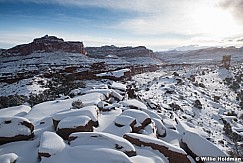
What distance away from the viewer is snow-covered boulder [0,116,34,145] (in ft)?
24.0

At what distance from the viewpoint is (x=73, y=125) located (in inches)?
289

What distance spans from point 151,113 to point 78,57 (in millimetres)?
62076

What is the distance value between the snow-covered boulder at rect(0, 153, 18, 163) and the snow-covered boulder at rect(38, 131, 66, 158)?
0.68 meters

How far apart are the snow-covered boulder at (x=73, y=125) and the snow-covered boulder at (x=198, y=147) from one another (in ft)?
11.3

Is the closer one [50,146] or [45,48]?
[50,146]

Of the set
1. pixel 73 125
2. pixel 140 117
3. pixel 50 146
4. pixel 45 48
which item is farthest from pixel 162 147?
pixel 45 48

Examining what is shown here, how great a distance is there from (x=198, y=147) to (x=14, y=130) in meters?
5.95

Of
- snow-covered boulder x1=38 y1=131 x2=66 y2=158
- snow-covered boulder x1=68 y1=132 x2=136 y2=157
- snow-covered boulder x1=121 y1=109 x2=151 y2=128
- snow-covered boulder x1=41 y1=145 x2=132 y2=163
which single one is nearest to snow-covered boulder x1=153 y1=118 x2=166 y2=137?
snow-covered boulder x1=121 y1=109 x2=151 y2=128

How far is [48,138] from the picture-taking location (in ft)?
22.1

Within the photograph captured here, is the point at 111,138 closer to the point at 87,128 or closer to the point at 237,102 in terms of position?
the point at 87,128

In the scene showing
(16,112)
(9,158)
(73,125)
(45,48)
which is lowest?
(9,158)

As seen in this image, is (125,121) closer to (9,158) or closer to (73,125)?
(73,125)

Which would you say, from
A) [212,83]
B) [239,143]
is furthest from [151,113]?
[212,83]

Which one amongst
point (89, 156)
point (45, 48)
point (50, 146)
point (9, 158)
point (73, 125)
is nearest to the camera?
point (89, 156)
